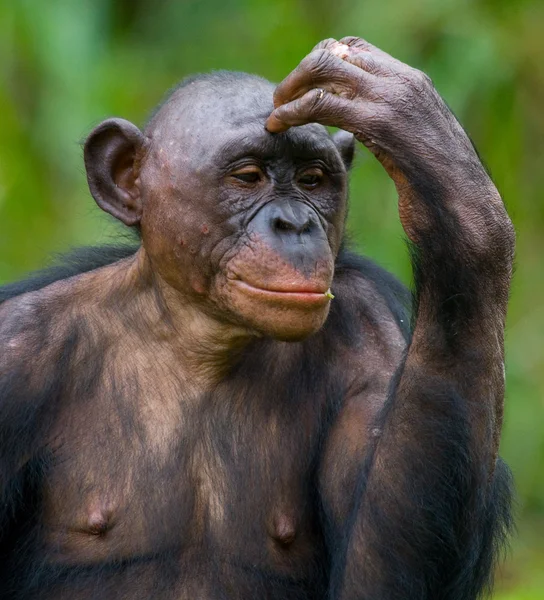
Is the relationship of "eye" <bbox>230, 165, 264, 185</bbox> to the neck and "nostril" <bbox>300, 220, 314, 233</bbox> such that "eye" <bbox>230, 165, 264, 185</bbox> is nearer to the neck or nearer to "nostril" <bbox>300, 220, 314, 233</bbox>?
"nostril" <bbox>300, 220, 314, 233</bbox>

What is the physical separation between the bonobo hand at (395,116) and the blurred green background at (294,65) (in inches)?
176

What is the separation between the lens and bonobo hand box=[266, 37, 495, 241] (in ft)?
14.2

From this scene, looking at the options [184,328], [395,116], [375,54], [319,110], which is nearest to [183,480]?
[184,328]

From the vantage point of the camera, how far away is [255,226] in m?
4.73

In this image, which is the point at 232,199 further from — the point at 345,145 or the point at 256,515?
the point at 256,515

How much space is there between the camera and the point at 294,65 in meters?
9.72

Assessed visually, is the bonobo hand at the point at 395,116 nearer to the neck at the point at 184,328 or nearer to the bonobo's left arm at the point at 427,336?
the bonobo's left arm at the point at 427,336

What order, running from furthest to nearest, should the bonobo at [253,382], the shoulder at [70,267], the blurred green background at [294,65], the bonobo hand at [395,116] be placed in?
1. the blurred green background at [294,65]
2. the shoulder at [70,267]
3. the bonobo at [253,382]
4. the bonobo hand at [395,116]

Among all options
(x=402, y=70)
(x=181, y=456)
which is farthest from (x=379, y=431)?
(x=402, y=70)

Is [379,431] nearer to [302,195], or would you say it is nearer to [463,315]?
A: [463,315]

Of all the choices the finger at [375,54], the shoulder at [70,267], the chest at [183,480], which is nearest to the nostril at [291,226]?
the finger at [375,54]

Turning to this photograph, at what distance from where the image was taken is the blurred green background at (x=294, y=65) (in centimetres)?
938

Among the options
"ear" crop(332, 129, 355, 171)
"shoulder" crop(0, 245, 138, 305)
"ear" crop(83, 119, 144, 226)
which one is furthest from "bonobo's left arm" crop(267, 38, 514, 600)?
"shoulder" crop(0, 245, 138, 305)

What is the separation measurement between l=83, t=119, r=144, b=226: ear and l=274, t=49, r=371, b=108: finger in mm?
935
